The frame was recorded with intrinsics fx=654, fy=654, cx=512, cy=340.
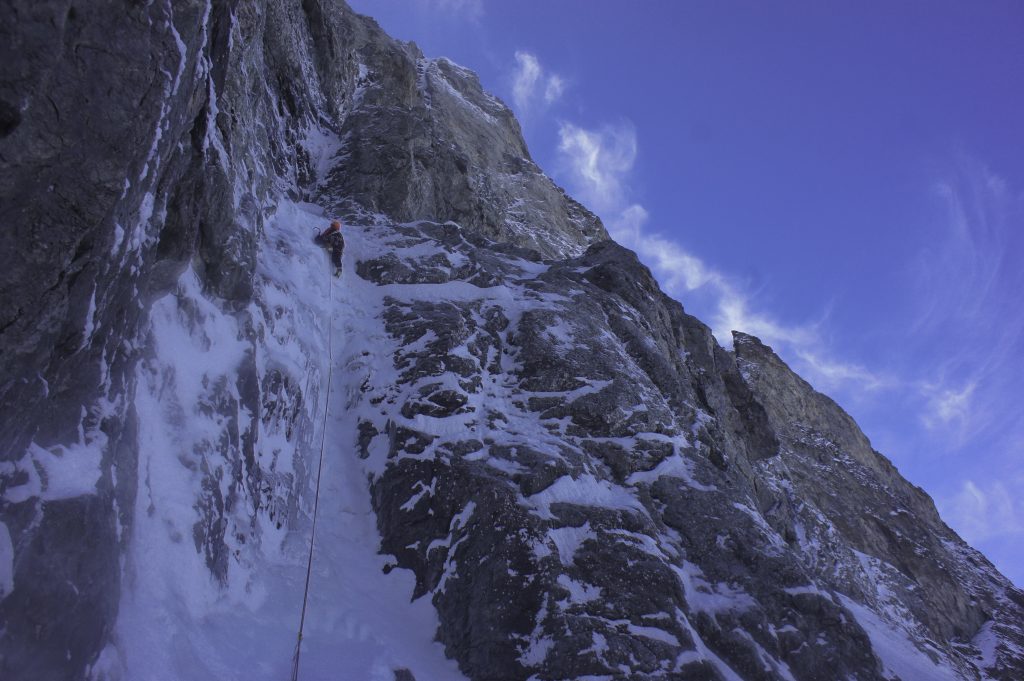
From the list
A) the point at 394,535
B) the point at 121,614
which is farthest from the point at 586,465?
the point at 121,614

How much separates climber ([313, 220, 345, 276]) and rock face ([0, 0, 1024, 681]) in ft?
2.47

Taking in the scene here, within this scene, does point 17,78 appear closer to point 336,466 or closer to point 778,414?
point 336,466

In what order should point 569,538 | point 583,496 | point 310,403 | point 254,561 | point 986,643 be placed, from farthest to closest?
point 986,643 → point 310,403 → point 583,496 → point 569,538 → point 254,561

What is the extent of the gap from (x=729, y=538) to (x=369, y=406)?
23.4 ft

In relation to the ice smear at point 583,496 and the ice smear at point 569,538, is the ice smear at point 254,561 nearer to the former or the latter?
the ice smear at point 583,496

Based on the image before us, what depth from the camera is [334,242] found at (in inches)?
646

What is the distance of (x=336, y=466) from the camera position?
1185 centimetres

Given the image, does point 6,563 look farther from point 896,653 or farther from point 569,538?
point 896,653

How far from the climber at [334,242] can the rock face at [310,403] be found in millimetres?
754

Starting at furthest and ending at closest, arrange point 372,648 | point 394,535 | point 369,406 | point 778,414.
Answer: point 778,414 < point 369,406 < point 394,535 < point 372,648

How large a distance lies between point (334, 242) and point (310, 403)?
5426mm

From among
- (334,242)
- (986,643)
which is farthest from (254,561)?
(986,643)

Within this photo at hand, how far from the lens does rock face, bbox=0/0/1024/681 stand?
5574 millimetres

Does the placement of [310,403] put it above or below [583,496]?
above
